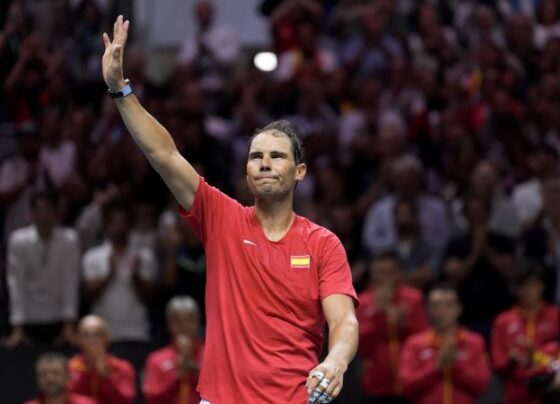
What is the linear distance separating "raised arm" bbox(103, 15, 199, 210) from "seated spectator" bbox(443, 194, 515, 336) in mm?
5875

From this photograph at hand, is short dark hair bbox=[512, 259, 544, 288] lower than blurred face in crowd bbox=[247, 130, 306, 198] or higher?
lower

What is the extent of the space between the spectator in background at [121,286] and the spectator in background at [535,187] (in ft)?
11.2

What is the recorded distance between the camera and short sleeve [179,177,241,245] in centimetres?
566

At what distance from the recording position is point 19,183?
12445 mm

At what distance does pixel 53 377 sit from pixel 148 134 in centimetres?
445

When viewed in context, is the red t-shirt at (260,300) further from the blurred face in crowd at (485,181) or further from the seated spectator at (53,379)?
the blurred face in crowd at (485,181)

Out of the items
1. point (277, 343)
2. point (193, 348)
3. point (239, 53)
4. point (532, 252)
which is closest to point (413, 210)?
point (532, 252)

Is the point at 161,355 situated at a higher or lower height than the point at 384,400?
higher

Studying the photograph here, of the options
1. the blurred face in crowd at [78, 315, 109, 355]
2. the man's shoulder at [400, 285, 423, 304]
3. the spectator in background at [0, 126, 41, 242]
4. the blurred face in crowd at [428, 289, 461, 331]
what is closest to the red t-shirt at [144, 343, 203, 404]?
the blurred face in crowd at [78, 315, 109, 355]

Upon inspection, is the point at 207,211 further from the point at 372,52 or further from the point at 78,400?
the point at 372,52

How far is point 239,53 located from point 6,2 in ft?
9.94

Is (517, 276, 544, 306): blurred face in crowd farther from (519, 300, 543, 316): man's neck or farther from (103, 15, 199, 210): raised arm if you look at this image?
(103, 15, 199, 210): raised arm

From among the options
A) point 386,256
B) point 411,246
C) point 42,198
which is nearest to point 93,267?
point 42,198

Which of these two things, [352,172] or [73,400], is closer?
[73,400]
